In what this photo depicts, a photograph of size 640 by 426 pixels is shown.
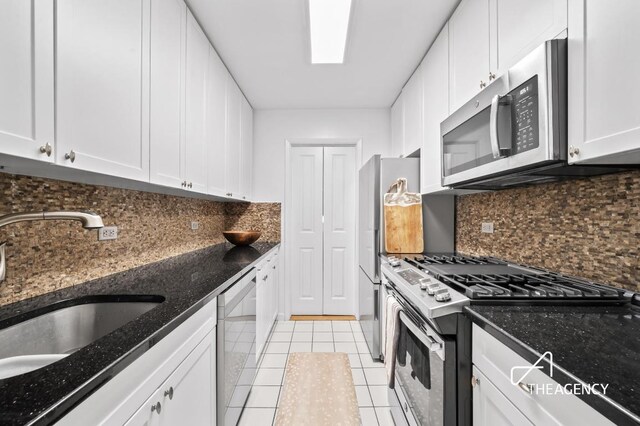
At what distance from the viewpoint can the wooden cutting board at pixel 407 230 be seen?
2.34m

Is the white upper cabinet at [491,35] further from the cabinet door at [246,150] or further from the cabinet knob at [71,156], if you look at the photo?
the cabinet door at [246,150]

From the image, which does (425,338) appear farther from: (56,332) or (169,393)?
(56,332)

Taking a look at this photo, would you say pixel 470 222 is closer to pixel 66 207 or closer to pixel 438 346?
pixel 438 346

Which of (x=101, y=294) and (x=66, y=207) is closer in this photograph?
(x=101, y=294)

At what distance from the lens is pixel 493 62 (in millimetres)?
1442

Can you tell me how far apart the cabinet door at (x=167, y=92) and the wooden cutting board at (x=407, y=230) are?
1553 mm

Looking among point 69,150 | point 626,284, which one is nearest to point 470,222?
point 626,284

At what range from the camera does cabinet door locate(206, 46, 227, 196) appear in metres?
2.20

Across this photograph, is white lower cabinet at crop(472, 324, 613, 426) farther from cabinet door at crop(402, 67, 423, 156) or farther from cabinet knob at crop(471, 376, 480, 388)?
cabinet door at crop(402, 67, 423, 156)

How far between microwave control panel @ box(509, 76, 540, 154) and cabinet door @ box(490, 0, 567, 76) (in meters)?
0.19

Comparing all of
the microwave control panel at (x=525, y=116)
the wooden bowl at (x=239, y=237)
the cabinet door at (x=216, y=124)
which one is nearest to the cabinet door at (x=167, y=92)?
the cabinet door at (x=216, y=124)

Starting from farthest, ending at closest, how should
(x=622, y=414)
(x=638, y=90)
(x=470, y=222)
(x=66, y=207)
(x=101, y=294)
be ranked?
1. (x=470, y=222)
2. (x=66, y=207)
3. (x=101, y=294)
4. (x=638, y=90)
5. (x=622, y=414)

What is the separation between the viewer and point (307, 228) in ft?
12.3

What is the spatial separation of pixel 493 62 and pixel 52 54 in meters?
1.74
